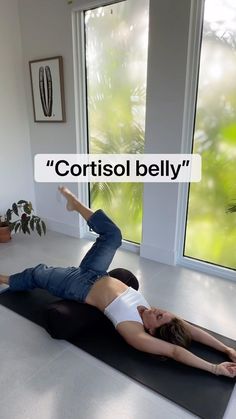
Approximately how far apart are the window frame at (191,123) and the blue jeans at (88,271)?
0.86 meters

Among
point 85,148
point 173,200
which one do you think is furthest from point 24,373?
point 85,148

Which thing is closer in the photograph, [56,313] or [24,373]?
[24,373]

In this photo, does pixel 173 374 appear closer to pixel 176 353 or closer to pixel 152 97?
pixel 176 353

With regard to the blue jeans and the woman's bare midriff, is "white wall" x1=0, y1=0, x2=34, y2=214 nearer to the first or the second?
the blue jeans

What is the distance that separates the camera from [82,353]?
5.73 feet

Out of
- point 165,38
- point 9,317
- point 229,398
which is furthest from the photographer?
point 165,38

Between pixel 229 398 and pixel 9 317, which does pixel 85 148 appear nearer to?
pixel 9 317

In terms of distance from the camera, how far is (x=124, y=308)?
69.3 inches

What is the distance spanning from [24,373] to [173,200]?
173cm

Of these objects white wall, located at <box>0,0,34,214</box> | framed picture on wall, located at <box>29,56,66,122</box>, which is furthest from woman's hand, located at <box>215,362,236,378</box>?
white wall, located at <box>0,0,34,214</box>

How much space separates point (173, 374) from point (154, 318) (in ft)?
0.96

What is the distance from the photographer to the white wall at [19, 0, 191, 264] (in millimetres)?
2328

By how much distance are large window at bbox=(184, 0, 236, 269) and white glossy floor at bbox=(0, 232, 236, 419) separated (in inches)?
12.1

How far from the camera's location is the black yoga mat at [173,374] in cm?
144
